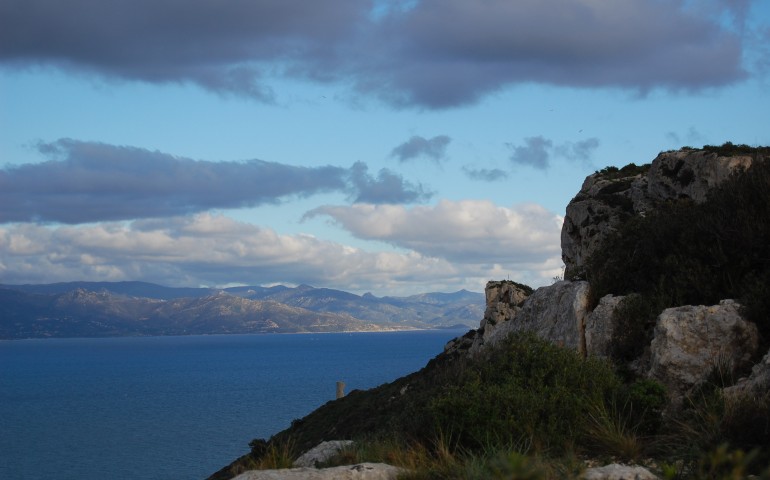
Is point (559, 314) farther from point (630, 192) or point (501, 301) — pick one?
point (501, 301)

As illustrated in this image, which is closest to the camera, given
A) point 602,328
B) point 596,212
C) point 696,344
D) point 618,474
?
point 618,474

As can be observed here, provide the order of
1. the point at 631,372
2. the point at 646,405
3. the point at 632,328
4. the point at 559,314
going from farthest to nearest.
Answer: the point at 559,314
the point at 632,328
the point at 631,372
the point at 646,405

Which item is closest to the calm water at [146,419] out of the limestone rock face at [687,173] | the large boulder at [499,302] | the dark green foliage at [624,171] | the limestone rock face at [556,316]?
the large boulder at [499,302]

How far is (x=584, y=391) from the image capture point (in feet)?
43.6

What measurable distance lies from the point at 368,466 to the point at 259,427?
280 feet

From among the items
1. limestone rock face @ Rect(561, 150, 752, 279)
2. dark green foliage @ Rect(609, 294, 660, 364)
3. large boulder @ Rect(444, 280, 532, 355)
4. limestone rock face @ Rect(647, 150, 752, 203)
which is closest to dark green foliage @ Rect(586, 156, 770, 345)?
dark green foliage @ Rect(609, 294, 660, 364)

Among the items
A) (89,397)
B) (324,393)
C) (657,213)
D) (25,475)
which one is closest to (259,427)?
(25,475)

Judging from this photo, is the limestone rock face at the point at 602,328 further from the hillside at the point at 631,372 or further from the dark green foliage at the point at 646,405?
the dark green foliage at the point at 646,405

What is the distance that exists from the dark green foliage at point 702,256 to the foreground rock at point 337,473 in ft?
25.9

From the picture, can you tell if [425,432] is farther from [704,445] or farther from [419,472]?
[704,445]

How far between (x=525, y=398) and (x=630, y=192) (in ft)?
75.0

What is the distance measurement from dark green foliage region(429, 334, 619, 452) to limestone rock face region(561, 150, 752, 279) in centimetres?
1128

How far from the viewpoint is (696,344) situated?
47.6 feet

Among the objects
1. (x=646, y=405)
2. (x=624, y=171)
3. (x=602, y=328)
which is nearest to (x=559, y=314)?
(x=602, y=328)
